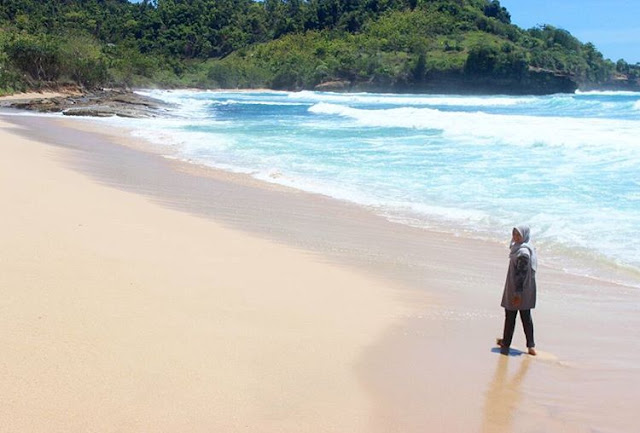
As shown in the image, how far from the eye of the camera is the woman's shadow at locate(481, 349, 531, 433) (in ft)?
12.5

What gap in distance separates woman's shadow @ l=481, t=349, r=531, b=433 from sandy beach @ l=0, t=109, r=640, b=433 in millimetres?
13

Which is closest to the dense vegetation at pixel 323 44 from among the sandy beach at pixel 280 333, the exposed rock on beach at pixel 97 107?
the exposed rock on beach at pixel 97 107

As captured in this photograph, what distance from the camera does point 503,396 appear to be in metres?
4.19

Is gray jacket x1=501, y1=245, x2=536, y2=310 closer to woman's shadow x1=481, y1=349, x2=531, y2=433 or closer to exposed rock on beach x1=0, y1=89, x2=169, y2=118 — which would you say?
woman's shadow x1=481, y1=349, x2=531, y2=433

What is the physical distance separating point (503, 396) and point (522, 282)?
1.06m

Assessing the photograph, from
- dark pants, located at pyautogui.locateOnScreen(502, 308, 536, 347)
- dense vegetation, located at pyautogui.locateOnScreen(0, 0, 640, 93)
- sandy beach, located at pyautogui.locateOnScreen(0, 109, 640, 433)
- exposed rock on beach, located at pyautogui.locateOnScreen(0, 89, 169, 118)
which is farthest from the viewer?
dense vegetation, located at pyautogui.locateOnScreen(0, 0, 640, 93)

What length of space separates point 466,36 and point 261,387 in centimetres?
13139

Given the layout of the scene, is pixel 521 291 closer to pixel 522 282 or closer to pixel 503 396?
pixel 522 282

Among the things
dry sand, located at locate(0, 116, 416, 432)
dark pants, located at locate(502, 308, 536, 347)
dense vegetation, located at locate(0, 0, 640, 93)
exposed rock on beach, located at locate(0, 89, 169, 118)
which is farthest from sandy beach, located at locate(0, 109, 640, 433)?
dense vegetation, located at locate(0, 0, 640, 93)

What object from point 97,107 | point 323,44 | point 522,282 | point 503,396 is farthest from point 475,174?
point 323,44

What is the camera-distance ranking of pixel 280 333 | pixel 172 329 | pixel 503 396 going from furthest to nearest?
pixel 280 333
pixel 172 329
pixel 503 396

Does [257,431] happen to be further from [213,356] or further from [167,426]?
[213,356]

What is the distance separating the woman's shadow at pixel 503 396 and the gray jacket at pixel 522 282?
0.34 m

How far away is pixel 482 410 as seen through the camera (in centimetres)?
398
